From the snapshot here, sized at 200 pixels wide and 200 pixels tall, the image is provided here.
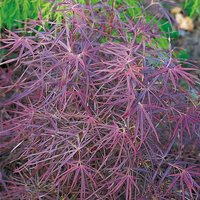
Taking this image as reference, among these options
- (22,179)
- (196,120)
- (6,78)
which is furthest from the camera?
(6,78)

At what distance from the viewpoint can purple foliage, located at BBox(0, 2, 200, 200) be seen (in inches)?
77.5

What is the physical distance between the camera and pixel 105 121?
6.96 ft

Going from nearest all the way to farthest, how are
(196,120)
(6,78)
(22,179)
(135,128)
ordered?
(135,128)
(196,120)
(22,179)
(6,78)

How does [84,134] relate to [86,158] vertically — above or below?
above

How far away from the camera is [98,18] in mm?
2352

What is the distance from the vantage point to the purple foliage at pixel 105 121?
6.46ft

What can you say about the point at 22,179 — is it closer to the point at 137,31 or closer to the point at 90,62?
the point at 90,62

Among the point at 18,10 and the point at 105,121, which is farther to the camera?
the point at 18,10

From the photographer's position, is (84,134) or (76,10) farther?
(76,10)

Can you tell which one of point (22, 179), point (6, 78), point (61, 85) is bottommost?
point (22, 179)

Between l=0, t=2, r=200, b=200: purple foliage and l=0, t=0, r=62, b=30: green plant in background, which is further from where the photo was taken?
l=0, t=0, r=62, b=30: green plant in background

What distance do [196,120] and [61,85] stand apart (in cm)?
59

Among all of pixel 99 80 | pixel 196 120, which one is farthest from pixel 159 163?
pixel 99 80

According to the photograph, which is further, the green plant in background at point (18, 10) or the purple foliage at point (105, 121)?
the green plant in background at point (18, 10)
